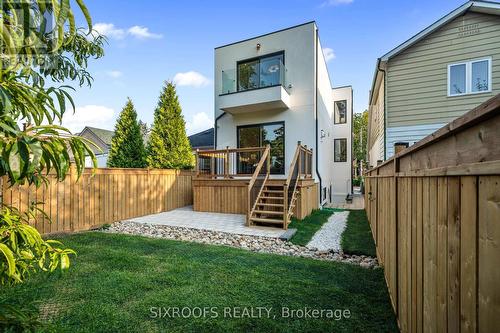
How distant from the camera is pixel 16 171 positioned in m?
0.74

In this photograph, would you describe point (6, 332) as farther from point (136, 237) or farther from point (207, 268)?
Result: point (136, 237)

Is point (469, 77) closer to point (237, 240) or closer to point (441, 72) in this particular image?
point (441, 72)

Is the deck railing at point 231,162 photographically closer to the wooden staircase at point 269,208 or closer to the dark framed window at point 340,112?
the wooden staircase at point 269,208

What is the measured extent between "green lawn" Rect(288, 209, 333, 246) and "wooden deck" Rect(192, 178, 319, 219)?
1.61 feet

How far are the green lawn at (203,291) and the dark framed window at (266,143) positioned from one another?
593 centimetres

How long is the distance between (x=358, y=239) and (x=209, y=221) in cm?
415

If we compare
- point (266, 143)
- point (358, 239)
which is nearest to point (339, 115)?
point (266, 143)

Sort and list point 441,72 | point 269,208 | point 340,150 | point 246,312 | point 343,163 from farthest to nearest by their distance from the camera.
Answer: point 340,150, point 343,163, point 269,208, point 441,72, point 246,312

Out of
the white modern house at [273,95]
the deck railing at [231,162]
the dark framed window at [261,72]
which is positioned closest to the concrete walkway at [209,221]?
the deck railing at [231,162]

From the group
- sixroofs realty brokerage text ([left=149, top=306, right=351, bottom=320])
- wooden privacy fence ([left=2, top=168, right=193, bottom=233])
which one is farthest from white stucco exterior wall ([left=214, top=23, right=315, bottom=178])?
sixroofs realty brokerage text ([left=149, top=306, right=351, bottom=320])

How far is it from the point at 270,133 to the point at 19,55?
979 cm

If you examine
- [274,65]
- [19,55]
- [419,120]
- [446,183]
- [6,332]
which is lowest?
[6,332]

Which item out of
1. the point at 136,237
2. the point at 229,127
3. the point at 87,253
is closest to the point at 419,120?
the point at 229,127

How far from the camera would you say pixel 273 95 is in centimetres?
941
